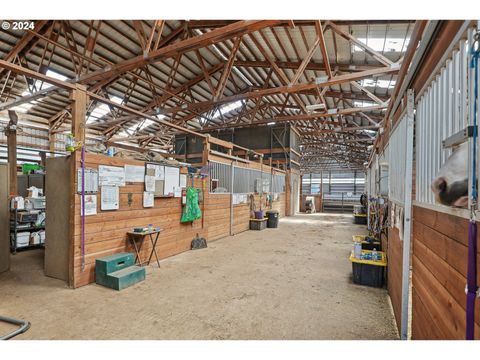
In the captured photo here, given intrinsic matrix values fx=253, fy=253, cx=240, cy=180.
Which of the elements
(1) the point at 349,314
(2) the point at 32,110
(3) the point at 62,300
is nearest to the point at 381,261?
(1) the point at 349,314

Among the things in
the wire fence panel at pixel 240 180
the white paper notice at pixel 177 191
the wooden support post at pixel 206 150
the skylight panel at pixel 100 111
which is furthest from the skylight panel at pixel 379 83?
the skylight panel at pixel 100 111

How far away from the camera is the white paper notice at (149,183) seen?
4.29 m

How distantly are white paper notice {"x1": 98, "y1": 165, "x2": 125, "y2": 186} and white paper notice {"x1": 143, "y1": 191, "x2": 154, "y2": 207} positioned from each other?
0.47 meters

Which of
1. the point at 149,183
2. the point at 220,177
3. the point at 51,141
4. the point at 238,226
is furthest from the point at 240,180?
the point at 51,141

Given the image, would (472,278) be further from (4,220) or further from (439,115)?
(4,220)

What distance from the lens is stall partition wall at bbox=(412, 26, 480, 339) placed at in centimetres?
116

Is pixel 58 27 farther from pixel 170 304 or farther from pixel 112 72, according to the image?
pixel 170 304

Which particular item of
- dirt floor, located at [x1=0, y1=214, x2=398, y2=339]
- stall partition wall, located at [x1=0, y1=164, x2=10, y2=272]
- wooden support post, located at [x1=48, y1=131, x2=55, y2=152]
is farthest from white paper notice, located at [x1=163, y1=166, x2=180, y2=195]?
wooden support post, located at [x1=48, y1=131, x2=55, y2=152]

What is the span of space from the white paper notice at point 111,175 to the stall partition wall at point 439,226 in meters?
3.70

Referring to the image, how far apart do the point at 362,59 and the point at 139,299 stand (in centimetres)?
779

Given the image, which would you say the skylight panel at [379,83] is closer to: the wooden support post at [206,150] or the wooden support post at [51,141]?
the wooden support post at [206,150]

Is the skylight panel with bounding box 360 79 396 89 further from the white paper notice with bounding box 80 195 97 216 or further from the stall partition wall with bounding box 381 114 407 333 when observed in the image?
the white paper notice with bounding box 80 195 97 216

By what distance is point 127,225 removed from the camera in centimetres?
398

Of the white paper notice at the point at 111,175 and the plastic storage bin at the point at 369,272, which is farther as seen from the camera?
the white paper notice at the point at 111,175
